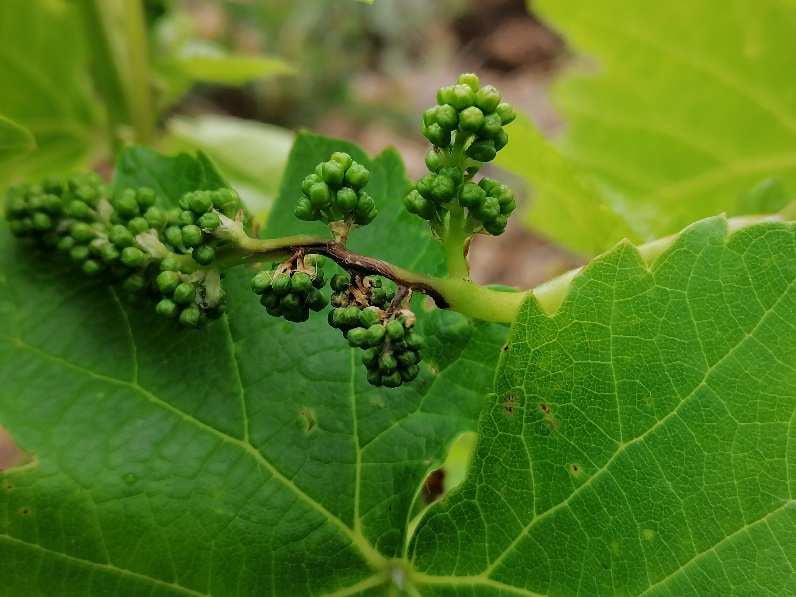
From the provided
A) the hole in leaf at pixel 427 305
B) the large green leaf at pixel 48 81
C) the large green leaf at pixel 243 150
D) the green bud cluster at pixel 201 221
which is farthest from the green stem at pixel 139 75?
the hole in leaf at pixel 427 305

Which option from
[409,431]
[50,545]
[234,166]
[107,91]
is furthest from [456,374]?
[234,166]

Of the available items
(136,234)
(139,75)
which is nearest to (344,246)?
(136,234)

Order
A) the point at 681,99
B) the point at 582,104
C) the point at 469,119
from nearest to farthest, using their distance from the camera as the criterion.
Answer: the point at 469,119 < the point at 681,99 < the point at 582,104

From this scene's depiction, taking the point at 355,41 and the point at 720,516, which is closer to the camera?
the point at 720,516

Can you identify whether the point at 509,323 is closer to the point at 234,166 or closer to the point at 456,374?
the point at 456,374

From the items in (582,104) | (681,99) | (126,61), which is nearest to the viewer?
(126,61)

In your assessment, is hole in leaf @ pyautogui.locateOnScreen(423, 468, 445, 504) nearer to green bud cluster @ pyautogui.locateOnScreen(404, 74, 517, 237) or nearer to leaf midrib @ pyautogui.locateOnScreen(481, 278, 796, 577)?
leaf midrib @ pyautogui.locateOnScreen(481, 278, 796, 577)

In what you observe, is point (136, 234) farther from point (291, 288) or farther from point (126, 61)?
point (126, 61)
